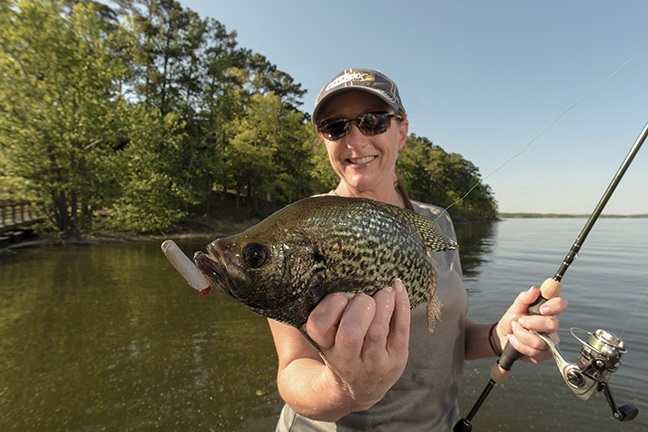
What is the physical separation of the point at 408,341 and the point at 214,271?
105cm

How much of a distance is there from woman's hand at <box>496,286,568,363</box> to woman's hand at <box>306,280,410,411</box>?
1.36 metres

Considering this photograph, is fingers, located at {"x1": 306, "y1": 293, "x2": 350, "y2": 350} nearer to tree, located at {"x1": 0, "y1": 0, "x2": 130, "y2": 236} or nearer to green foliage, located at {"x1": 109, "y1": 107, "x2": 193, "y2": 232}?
tree, located at {"x1": 0, "y1": 0, "x2": 130, "y2": 236}

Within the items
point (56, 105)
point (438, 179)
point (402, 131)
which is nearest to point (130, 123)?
point (56, 105)

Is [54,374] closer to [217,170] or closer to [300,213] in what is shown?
[300,213]

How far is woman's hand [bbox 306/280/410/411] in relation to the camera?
1543 millimetres

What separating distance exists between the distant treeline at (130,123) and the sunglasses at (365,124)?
29.2 ft

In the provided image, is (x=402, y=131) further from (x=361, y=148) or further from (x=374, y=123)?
(x=361, y=148)

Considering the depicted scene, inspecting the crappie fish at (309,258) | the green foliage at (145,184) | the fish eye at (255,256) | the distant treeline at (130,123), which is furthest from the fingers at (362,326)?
the green foliage at (145,184)

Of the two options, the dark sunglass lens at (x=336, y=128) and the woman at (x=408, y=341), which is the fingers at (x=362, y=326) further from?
the dark sunglass lens at (x=336, y=128)

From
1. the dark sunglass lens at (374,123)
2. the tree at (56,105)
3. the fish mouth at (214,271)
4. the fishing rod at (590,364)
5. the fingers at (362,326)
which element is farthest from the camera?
the tree at (56,105)

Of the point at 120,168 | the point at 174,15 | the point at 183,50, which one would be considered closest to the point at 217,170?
the point at 120,168

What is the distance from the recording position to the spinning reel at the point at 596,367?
2623 mm

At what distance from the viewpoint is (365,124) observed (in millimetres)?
2510

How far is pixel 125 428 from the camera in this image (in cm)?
538
